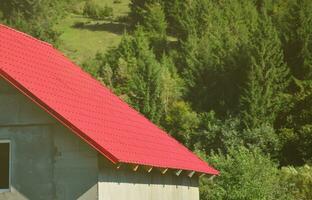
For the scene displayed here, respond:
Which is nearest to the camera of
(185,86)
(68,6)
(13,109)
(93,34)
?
(13,109)

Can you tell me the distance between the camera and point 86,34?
9425cm

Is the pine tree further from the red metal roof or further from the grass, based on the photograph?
the red metal roof

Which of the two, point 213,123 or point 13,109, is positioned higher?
point 13,109

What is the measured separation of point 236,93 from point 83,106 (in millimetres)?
40127

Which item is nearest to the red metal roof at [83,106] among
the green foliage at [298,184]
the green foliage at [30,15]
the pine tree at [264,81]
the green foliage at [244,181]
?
the green foliage at [244,181]

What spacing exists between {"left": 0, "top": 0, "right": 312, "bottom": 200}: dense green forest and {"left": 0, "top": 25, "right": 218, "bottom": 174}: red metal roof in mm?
9659

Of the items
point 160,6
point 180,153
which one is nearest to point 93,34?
point 160,6

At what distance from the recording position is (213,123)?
52938mm

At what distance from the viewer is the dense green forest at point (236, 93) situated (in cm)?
3297

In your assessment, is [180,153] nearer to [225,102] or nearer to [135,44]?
[225,102]

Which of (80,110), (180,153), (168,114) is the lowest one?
(168,114)

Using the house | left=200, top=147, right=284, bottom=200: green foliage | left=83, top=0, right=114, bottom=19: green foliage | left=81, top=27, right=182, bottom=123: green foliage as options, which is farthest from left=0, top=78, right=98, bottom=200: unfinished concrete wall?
left=83, top=0, right=114, bottom=19: green foliage

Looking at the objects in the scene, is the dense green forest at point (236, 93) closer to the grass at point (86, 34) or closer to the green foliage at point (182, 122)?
the green foliage at point (182, 122)

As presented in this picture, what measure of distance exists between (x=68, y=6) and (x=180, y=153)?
9648 cm
